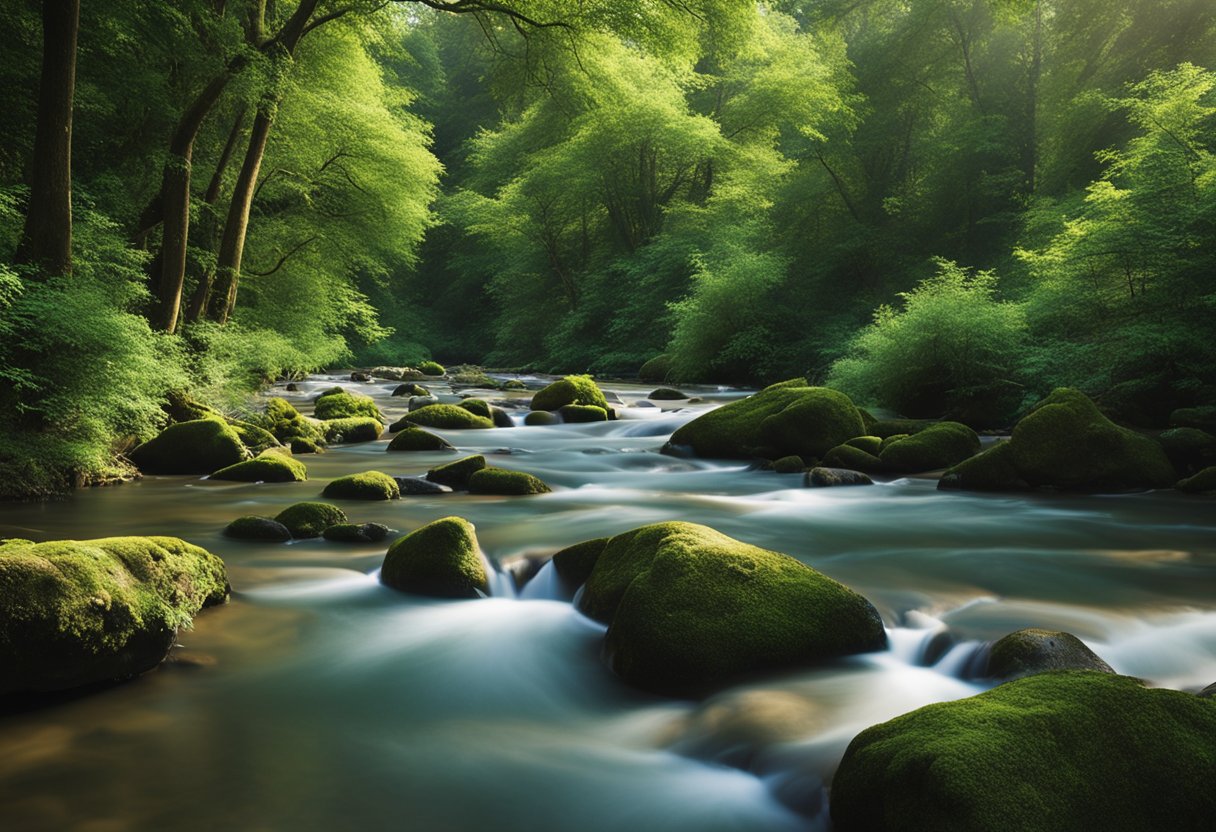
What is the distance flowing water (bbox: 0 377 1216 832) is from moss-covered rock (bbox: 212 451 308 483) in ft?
5.53

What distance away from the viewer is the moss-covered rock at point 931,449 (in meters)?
11.2

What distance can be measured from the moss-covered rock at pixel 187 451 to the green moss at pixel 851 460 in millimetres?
7743

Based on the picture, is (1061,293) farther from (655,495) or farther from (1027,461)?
(655,495)

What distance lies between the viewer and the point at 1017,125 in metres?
25.8

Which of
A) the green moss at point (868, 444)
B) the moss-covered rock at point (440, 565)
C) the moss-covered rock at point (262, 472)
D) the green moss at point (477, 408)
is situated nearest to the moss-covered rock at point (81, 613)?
the moss-covered rock at point (440, 565)

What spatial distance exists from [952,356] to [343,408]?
11.5 meters

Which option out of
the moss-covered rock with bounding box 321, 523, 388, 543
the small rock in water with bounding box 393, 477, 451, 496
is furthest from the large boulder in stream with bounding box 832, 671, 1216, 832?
the small rock in water with bounding box 393, 477, 451, 496

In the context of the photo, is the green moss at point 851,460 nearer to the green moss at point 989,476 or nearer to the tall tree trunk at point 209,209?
the green moss at point 989,476

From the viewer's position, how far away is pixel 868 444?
1181cm

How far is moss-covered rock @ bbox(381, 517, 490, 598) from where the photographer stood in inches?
232

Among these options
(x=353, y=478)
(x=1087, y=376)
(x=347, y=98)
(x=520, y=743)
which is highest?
(x=347, y=98)

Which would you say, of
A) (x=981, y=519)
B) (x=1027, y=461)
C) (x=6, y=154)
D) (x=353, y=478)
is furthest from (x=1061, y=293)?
(x=6, y=154)

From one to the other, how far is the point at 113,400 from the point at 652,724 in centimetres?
710

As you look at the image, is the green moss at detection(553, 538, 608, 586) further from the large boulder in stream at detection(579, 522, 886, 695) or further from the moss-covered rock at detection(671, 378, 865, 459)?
the moss-covered rock at detection(671, 378, 865, 459)
